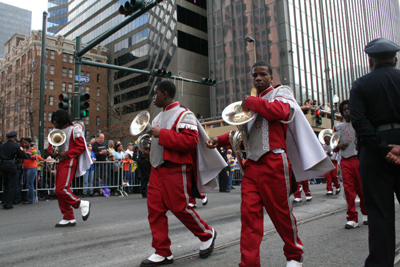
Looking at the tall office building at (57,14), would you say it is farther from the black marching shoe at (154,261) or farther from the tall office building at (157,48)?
the black marching shoe at (154,261)

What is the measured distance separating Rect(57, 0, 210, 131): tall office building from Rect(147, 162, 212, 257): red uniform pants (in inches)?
1113

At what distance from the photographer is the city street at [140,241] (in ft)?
12.5

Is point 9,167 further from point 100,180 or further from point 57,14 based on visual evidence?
point 57,14

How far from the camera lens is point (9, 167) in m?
9.05

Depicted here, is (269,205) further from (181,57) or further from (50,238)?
(181,57)

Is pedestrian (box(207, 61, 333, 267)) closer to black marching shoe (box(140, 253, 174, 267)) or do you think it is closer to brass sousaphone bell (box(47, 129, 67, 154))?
black marching shoe (box(140, 253, 174, 267))

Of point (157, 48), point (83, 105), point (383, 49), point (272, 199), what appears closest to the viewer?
point (383, 49)

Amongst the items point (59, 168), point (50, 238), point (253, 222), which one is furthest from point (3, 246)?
point (253, 222)

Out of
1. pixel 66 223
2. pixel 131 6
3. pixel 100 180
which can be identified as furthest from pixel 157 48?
pixel 66 223

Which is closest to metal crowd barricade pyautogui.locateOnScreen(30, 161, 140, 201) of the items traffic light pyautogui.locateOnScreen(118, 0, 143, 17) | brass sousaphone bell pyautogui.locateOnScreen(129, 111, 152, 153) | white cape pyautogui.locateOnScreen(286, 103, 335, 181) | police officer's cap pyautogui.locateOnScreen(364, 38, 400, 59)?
traffic light pyautogui.locateOnScreen(118, 0, 143, 17)

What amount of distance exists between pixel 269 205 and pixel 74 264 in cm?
231

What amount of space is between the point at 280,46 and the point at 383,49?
114 ft

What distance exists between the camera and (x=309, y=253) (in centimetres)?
396

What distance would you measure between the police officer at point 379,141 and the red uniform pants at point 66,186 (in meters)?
4.71
